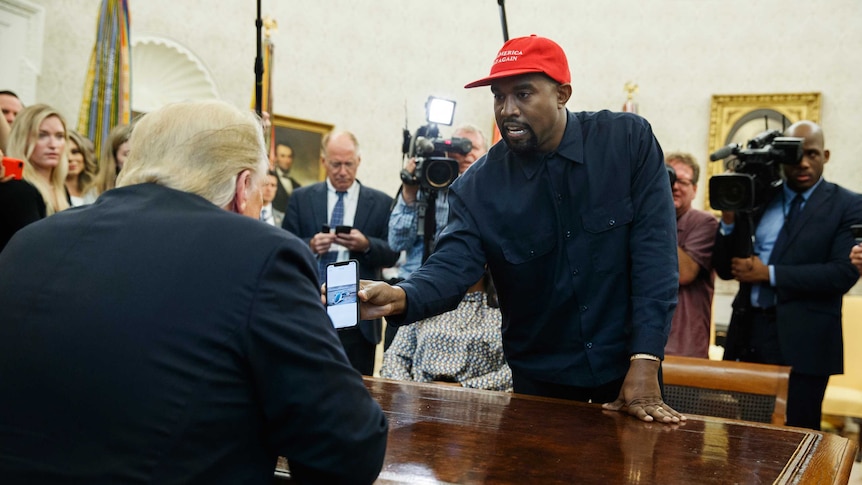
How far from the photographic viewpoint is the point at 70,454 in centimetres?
113

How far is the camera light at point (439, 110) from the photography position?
4.21 m

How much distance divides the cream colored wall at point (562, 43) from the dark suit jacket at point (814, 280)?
Result: 5.53 m

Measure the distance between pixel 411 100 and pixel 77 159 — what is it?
534cm

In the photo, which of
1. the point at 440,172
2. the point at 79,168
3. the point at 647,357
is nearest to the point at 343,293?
the point at 647,357

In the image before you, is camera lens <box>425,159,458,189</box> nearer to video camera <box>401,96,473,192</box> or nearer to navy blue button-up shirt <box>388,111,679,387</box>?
video camera <box>401,96,473,192</box>

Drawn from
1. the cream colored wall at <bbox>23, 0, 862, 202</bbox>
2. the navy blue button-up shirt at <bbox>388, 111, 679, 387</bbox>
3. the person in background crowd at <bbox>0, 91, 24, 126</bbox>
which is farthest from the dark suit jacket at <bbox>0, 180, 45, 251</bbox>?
the cream colored wall at <bbox>23, 0, 862, 202</bbox>

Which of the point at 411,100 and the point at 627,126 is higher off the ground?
the point at 411,100

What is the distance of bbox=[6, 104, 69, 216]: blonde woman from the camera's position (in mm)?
3812

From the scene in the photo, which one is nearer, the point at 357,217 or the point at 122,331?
the point at 122,331

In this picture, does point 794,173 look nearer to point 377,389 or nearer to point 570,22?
point 377,389

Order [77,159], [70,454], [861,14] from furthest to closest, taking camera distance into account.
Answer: [861,14] < [77,159] < [70,454]

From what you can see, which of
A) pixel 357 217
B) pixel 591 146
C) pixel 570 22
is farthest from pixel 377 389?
pixel 570 22

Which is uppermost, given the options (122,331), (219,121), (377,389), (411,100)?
(411,100)

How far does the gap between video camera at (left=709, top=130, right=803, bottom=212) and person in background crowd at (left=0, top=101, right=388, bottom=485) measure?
2.76m
